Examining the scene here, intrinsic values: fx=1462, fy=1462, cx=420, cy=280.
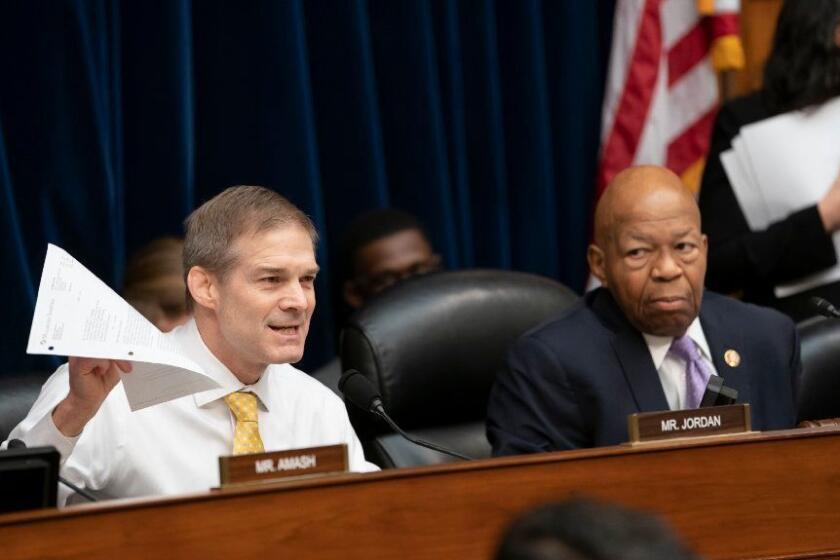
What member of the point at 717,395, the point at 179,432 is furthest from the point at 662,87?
the point at 179,432

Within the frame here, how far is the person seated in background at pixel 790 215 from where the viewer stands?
397 cm

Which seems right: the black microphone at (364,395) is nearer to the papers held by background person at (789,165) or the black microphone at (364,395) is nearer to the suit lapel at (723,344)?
the suit lapel at (723,344)

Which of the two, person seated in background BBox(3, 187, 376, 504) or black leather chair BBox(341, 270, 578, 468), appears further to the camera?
black leather chair BBox(341, 270, 578, 468)

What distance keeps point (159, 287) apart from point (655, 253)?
1283 millimetres

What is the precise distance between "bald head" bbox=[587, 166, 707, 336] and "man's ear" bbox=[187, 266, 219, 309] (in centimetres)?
94

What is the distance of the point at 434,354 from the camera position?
342cm

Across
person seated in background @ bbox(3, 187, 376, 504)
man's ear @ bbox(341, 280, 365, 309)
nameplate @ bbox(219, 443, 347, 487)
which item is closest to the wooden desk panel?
nameplate @ bbox(219, 443, 347, 487)

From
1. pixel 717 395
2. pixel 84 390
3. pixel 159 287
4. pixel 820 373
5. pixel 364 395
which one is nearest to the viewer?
pixel 84 390

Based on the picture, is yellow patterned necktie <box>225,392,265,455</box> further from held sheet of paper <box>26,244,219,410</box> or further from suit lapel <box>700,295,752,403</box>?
suit lapel <box>700,295,752,403</box>

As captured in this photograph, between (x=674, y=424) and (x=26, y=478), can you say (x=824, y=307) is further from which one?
(x=26, y=478)

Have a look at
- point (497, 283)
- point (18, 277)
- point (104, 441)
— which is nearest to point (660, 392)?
point (497, 283)

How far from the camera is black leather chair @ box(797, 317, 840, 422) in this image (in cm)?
358

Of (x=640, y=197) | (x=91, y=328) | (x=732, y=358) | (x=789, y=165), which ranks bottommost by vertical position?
(x=732, y=358)

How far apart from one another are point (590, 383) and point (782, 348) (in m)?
0.51
